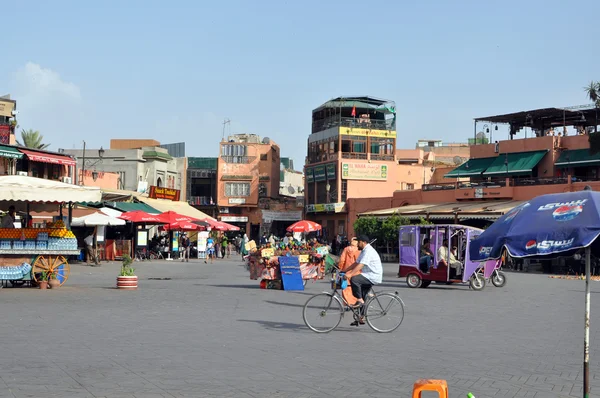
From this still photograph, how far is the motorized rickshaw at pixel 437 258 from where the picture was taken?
80.1 feet

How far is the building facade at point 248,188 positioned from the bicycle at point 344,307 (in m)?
65.4

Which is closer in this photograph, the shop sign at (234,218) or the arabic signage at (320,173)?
the arabic signage at (320,173)

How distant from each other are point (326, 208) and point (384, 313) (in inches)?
2244

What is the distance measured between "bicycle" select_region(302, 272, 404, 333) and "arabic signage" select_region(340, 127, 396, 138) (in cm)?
5644

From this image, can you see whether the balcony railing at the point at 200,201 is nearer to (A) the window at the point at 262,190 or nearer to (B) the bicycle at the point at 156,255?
(A) the window at the point at 262,190

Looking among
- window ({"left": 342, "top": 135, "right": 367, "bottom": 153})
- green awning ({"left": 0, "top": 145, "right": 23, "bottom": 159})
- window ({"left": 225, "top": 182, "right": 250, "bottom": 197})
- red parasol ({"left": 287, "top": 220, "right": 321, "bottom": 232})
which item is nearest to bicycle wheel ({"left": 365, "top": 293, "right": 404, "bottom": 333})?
green awning ({"left": 0, "top": 145, "right": 23, "bottom": 159})

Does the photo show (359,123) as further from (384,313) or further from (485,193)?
(384,313)

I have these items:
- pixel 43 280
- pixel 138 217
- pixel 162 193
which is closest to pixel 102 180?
pixel 162 193

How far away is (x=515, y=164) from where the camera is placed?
52875 millimetres

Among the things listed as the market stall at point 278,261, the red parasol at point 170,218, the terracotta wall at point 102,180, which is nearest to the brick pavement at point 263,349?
the market stall at point 278,261

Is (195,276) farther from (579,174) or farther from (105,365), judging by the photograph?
(579,174)

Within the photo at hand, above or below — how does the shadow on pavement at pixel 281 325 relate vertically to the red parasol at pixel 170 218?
below

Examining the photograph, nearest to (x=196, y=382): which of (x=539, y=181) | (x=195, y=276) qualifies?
(x=195, y=276)

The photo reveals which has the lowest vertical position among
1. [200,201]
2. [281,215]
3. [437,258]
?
[437,258]
